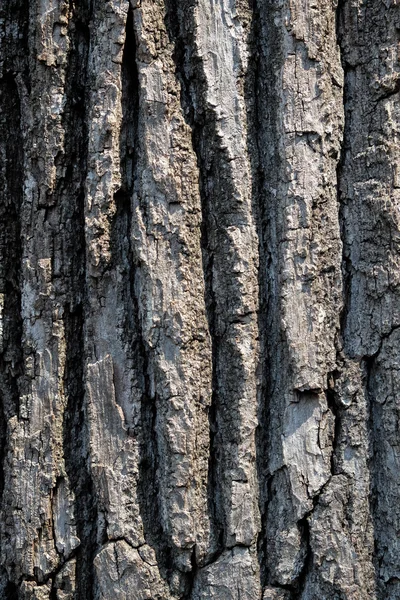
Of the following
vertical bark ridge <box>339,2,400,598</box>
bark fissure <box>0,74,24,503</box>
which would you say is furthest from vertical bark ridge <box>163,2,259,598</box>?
bark fissure <box>0,74,24,503</box>

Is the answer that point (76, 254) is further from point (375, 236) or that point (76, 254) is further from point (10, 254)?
point (375, 236)

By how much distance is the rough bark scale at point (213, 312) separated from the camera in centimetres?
128

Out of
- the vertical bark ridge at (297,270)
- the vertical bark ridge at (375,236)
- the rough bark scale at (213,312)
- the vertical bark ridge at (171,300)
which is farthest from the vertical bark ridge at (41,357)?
the vertical bark ridge at (375,236)

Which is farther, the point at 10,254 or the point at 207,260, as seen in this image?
the point at 10,254

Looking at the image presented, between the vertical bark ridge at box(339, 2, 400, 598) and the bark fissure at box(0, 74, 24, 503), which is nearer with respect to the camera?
the vertical bark ridge at box(339, 2, 400, 598)

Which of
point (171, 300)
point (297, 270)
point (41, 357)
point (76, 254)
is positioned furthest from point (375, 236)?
point (41, 357)

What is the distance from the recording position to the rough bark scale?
1277 millimetres

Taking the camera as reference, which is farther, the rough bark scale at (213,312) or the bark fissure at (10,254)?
the bark fissure at (10,254)

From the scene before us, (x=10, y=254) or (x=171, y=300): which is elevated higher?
(x=10, y=254)

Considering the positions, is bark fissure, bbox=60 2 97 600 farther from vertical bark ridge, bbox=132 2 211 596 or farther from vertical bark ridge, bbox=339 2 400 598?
vertical bark ridge, bbox=339 2 400 598

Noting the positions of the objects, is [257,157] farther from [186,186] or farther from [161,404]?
[161,404]

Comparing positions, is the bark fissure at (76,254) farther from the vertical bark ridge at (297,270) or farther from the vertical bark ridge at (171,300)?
the vertical bark ridge at (297,270)

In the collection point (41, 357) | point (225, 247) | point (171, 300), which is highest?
point (225, 247)

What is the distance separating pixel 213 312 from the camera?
1316 millimetres
